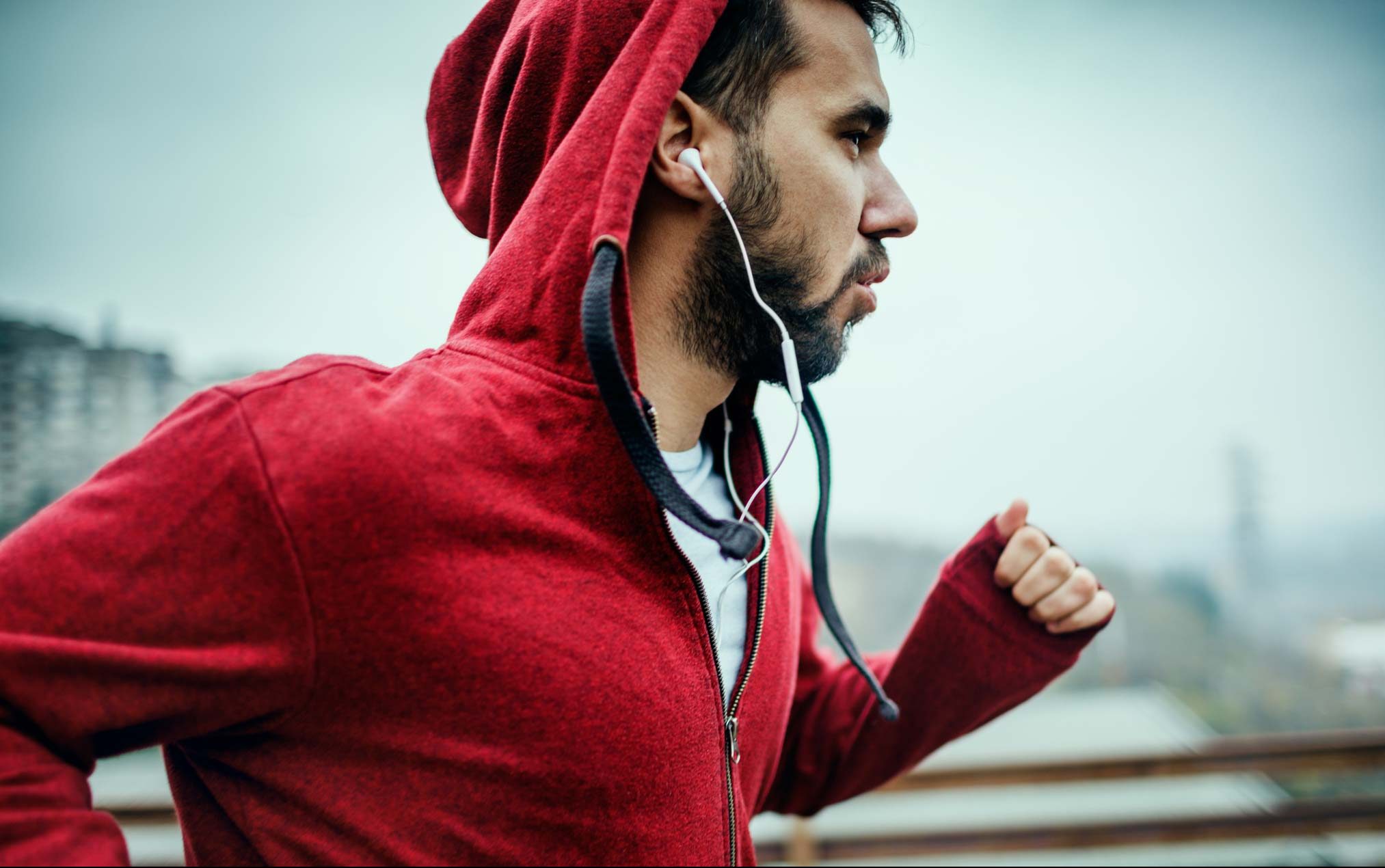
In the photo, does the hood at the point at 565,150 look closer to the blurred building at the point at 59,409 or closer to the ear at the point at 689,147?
the ear at the point at 689,147

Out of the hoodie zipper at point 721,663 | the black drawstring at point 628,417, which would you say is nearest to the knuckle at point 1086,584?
the hoodie zipper at point 721,663

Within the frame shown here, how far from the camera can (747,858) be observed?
2.60ft

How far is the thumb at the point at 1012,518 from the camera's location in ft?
3.22

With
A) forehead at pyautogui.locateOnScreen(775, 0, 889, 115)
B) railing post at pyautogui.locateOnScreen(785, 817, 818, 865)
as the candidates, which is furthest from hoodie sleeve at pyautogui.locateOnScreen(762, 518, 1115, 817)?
railing post at pyautogui.locateOnScreen(785, 817, 818, 865)

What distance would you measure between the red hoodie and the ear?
0.26 ft

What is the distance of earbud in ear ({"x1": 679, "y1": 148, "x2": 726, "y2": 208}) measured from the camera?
78cm

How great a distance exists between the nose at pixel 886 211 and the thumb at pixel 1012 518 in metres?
0.38

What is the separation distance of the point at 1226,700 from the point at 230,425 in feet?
20.4

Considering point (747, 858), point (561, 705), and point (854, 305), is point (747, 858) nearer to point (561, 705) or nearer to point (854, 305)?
point (561, 705)

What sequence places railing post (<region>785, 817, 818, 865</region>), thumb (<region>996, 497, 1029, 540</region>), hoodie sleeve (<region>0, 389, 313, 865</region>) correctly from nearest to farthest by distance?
1. hoodie sleeve (<region>0, 389, 313, 865</region>)
2. thumb (<region>996, 497, 1029, 540</region>)
3. railing post (<region>785, 817, 818, 865</region>)

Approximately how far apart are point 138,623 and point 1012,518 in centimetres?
93

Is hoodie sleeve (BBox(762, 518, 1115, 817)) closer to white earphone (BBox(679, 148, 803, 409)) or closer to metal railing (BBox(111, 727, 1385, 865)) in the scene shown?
white earphone (BBox(679, 148, 803, 409))

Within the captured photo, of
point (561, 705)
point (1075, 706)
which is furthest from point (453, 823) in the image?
point (1075, 706)

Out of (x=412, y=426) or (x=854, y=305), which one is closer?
(x=412, y=426)
